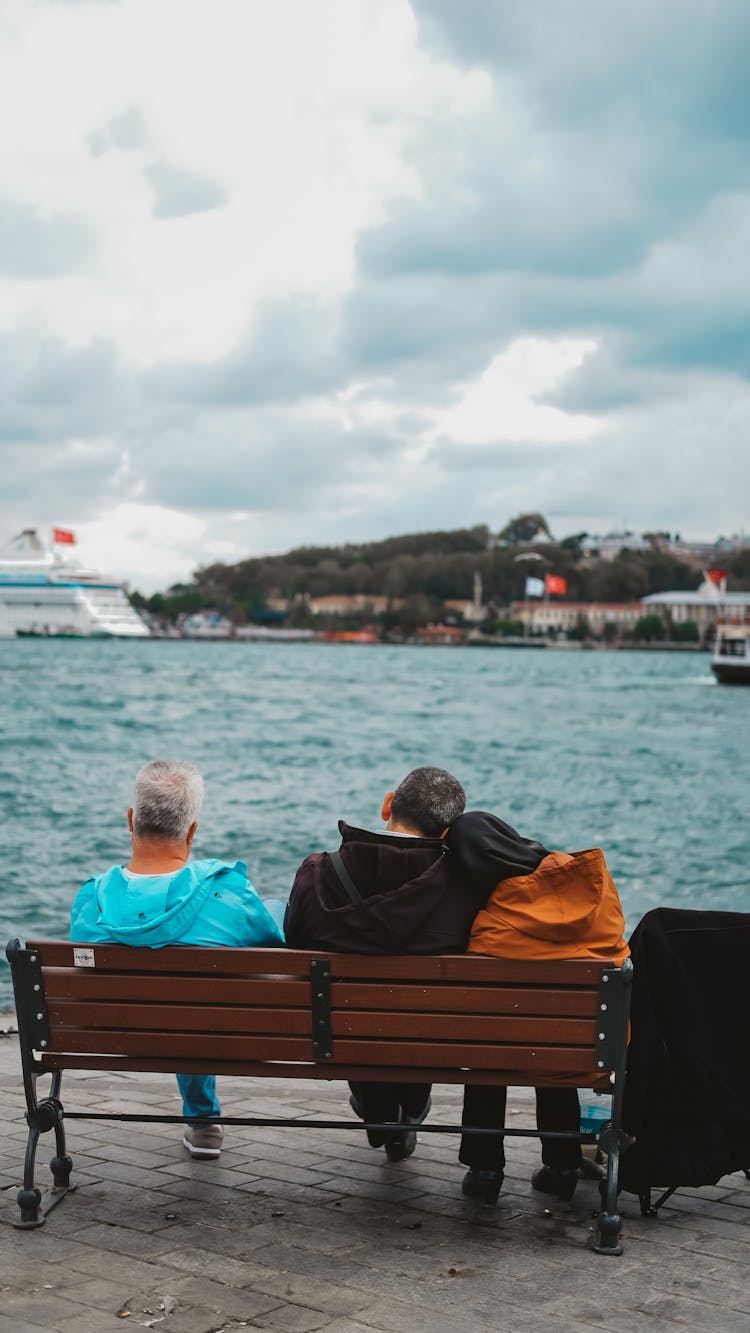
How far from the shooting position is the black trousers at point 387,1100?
14.8 feet

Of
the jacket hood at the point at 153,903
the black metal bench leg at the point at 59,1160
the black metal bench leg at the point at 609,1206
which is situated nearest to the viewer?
the black metal bench leg at the point at 609,1206

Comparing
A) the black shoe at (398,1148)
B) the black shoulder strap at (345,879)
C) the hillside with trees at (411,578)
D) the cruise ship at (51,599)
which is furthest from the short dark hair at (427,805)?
the hillside with trees at (411,578)

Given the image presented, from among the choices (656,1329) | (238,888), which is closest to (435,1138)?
(238,888)

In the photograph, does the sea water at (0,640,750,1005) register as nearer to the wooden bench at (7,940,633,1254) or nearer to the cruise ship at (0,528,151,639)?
the wooden bench at (7,940,633,1254)

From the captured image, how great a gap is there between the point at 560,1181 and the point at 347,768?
27660 mm

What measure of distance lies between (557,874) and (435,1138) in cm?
145

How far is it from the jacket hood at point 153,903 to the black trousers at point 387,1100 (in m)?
0.80

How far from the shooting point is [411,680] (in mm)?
84312

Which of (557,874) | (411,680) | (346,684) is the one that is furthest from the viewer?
(411,680)

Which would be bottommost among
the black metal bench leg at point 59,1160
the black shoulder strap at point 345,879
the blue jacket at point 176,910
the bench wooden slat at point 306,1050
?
the black metal bench leg at point 59,1160

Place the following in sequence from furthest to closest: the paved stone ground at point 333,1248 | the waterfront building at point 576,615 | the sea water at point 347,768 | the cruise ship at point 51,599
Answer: the waterfront building at point 576,615
the cruise ship at point 51,599
the sea water at point 347,768
the paved stone ground at point 333,1248

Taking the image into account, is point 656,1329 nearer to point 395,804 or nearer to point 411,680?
point 395,804

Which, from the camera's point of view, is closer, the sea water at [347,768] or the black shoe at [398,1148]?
the black shoe at [398,1148]

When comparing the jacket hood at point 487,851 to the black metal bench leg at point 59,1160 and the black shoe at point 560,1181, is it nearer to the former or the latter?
the black shoe at point 560,1181
